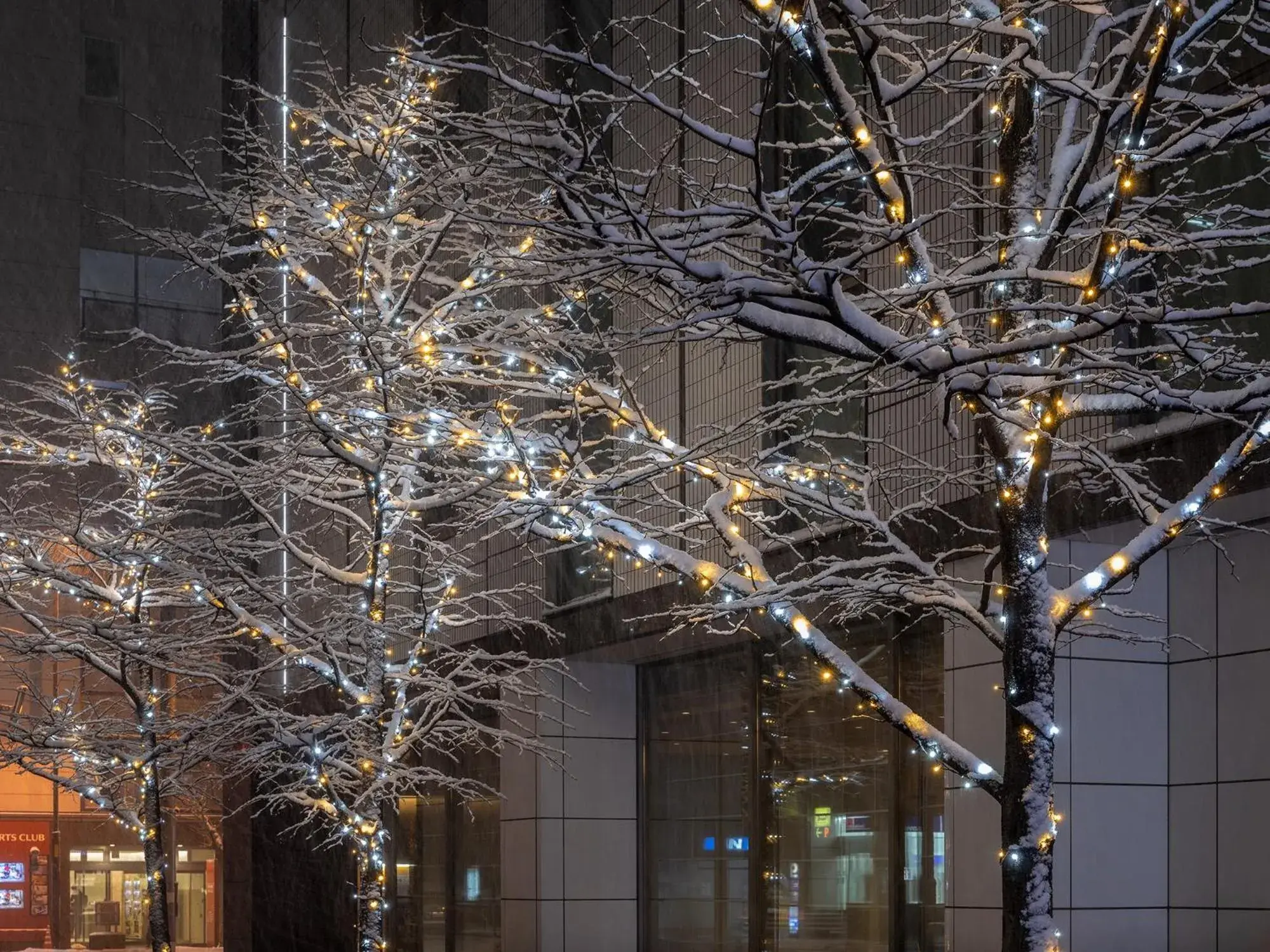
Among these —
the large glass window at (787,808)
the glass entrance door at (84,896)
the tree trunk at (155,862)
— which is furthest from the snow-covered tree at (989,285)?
the glass entrance door at (84,896)

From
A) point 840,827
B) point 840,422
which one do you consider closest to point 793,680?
point 840,827

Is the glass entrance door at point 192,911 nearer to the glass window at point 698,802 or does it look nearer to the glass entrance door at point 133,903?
the glass entrance door at point 133,903

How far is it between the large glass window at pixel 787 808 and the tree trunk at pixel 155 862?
6.27 meters

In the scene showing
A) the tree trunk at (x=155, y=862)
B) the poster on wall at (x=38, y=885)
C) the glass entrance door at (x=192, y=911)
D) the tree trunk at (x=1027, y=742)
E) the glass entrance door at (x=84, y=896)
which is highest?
the tree trunk at (x=1027, y=742)

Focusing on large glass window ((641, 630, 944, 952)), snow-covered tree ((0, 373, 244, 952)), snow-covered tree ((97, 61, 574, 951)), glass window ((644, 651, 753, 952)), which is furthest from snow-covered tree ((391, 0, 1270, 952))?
glass window ((644, 651, 753, 952))

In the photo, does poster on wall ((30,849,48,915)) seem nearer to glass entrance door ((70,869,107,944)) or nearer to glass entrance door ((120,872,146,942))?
glass entrance door ((120,872,146,942))

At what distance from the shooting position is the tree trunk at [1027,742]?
328 inches

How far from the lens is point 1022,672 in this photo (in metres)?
8.59

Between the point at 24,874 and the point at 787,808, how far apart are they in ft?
131

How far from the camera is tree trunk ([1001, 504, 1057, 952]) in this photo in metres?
8.33

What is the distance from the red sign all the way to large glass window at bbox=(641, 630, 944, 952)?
35.5 meters

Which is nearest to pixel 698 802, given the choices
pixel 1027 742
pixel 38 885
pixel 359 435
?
pixel 359 435

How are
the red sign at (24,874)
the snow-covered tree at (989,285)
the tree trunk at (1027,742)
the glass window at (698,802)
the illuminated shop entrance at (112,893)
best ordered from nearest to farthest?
1. the snow-covered tree at (989,285)
2. the tree trunk at (1027,742)
3. the glass window at (698,802)
4. the red sign at (24,874)
5. the illuminated shop entrance at (112,893)

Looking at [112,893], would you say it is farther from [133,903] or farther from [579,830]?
[579,830]
